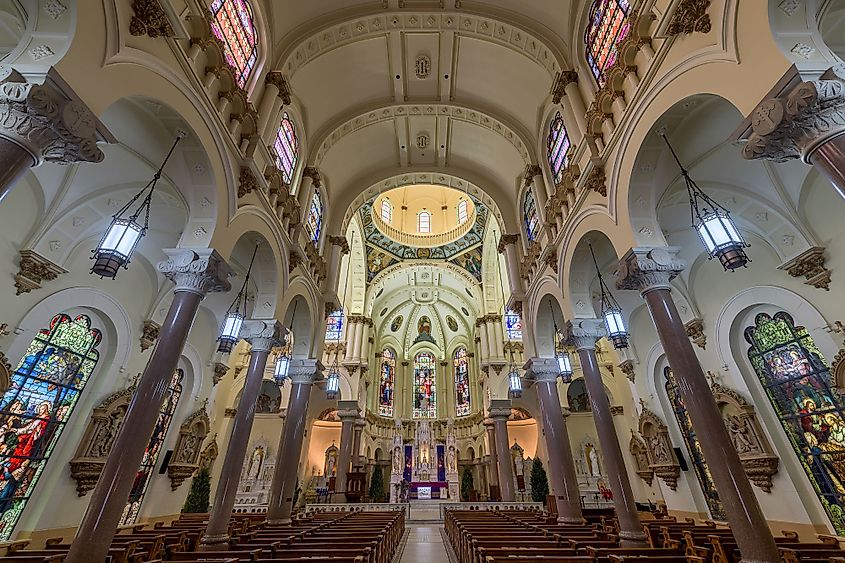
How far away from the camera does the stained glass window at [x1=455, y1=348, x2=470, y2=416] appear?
86.6 feet

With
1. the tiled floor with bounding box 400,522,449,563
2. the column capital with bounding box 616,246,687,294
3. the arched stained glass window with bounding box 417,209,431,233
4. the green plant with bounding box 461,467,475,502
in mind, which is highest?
the arched stained glass window with bounding box 417,209,431,233

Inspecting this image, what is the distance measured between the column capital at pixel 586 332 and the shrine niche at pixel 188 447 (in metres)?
12.8

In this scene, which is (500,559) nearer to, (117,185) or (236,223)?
(236,223)

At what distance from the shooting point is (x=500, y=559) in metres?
3.67

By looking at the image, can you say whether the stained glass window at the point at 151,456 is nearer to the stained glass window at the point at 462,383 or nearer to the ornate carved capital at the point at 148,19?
the ornate carved capital at the point at 148,19

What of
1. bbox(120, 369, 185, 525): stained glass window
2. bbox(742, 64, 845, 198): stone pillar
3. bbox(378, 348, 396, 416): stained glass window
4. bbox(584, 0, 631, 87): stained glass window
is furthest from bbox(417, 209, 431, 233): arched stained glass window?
bbox(742, 64, 845, 198): stone pillar

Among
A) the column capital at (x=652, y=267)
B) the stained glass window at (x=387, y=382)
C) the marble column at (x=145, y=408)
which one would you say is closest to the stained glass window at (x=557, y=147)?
the column capital at (x=652, y=267)

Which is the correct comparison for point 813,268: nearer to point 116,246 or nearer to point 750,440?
point 750,440

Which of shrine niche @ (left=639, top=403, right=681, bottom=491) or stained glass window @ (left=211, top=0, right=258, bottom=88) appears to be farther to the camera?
shrine niche @ (left=639, top=403, right=681, bottom=491)

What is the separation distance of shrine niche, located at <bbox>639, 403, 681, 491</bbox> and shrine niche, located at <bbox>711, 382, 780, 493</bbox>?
103 inches

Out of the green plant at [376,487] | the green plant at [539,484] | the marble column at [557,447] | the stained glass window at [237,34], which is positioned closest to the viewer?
the stained glass window at [237,34]

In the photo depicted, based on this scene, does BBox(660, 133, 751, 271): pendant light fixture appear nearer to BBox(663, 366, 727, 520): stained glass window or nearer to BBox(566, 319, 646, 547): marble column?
BBox(566, 319, 646, 547): marble column

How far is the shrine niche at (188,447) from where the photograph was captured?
480 inches

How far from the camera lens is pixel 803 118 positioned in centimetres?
346
